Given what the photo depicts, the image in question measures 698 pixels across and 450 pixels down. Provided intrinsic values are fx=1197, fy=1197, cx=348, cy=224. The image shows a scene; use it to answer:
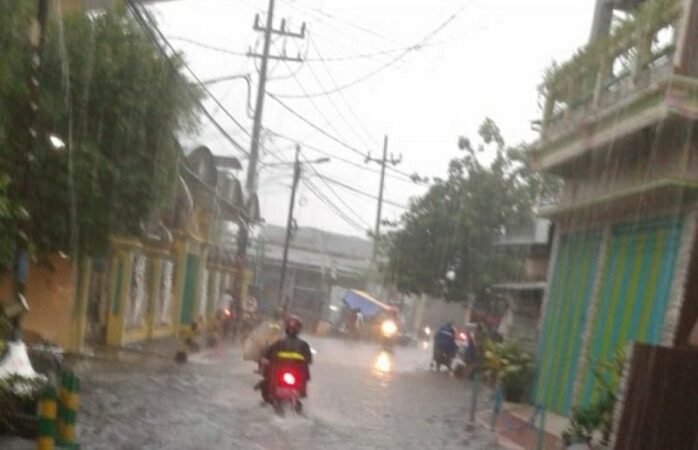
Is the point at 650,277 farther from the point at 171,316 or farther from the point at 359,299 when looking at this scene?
the point at 359,299

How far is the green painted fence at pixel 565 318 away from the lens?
18.5 metres

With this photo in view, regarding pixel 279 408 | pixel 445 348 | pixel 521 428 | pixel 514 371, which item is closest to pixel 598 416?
pixel 279 408

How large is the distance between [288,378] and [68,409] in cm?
628

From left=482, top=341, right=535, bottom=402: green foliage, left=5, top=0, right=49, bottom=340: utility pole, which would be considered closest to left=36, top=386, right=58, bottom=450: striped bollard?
left=5, top=0, right=49, bottom=340: utility pole

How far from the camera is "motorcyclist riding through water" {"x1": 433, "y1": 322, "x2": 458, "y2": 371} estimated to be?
32.7 m

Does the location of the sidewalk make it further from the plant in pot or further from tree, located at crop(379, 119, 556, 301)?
tree, located at crop(379, 119, 556, 301)

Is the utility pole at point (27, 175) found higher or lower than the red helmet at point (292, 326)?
higher

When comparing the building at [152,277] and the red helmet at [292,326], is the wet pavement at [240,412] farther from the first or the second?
the building at [152,277]

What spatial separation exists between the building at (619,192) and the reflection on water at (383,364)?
9.05 m

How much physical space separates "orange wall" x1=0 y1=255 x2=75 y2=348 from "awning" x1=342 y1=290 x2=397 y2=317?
89.0 ft

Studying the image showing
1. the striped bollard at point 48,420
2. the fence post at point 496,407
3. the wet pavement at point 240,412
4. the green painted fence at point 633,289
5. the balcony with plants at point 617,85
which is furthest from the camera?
the fence post at point 496,407

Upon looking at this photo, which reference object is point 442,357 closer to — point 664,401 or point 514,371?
point 514,371

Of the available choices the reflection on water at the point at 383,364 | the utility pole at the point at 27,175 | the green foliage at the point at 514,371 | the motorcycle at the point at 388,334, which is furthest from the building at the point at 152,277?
the green foliage at the point at 514,371

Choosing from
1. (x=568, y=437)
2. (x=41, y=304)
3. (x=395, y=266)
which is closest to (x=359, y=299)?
(x=395, y=266)
